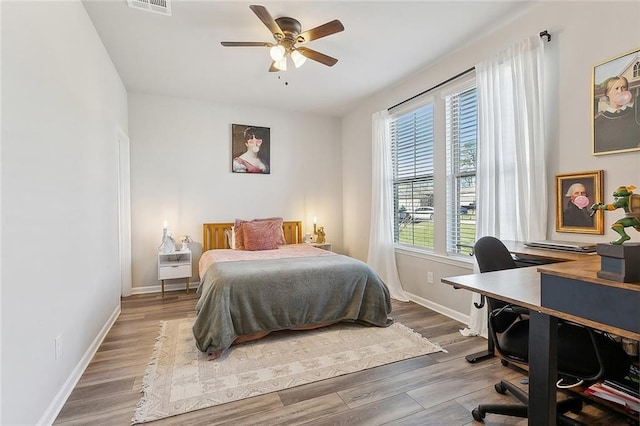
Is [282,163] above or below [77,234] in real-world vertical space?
above

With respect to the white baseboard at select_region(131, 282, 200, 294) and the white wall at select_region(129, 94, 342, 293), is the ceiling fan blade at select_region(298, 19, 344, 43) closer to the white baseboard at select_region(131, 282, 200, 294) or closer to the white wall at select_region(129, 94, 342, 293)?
the white wall at select_region(129, 94, 342, 293)

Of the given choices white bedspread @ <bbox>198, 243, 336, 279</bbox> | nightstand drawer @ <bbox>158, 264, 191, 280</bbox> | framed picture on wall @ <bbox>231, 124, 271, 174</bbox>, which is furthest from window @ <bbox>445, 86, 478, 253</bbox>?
nightstand drawer @ <bbox>158, 264, 191, 280</bbox>

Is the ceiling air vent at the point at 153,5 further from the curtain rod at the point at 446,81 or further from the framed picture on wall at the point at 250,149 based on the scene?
the curtain rod at the point at 446,81

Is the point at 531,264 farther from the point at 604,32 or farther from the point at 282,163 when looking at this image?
the point at 282,163

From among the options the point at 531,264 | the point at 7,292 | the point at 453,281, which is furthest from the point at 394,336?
the point at 7,292

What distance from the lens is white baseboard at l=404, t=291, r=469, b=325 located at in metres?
3.12

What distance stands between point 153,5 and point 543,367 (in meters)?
3.30

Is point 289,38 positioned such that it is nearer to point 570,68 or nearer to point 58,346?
A: point 570,68

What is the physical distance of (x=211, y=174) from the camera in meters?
4.63

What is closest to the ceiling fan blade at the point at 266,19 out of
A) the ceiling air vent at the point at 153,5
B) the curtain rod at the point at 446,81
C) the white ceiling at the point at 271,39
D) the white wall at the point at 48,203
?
the white ceiling at the point at 271,39

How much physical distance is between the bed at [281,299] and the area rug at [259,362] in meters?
0.12

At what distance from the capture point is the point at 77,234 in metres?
2.20

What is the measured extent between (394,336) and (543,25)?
2.85 metres

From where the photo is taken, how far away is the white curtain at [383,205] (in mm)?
4098
